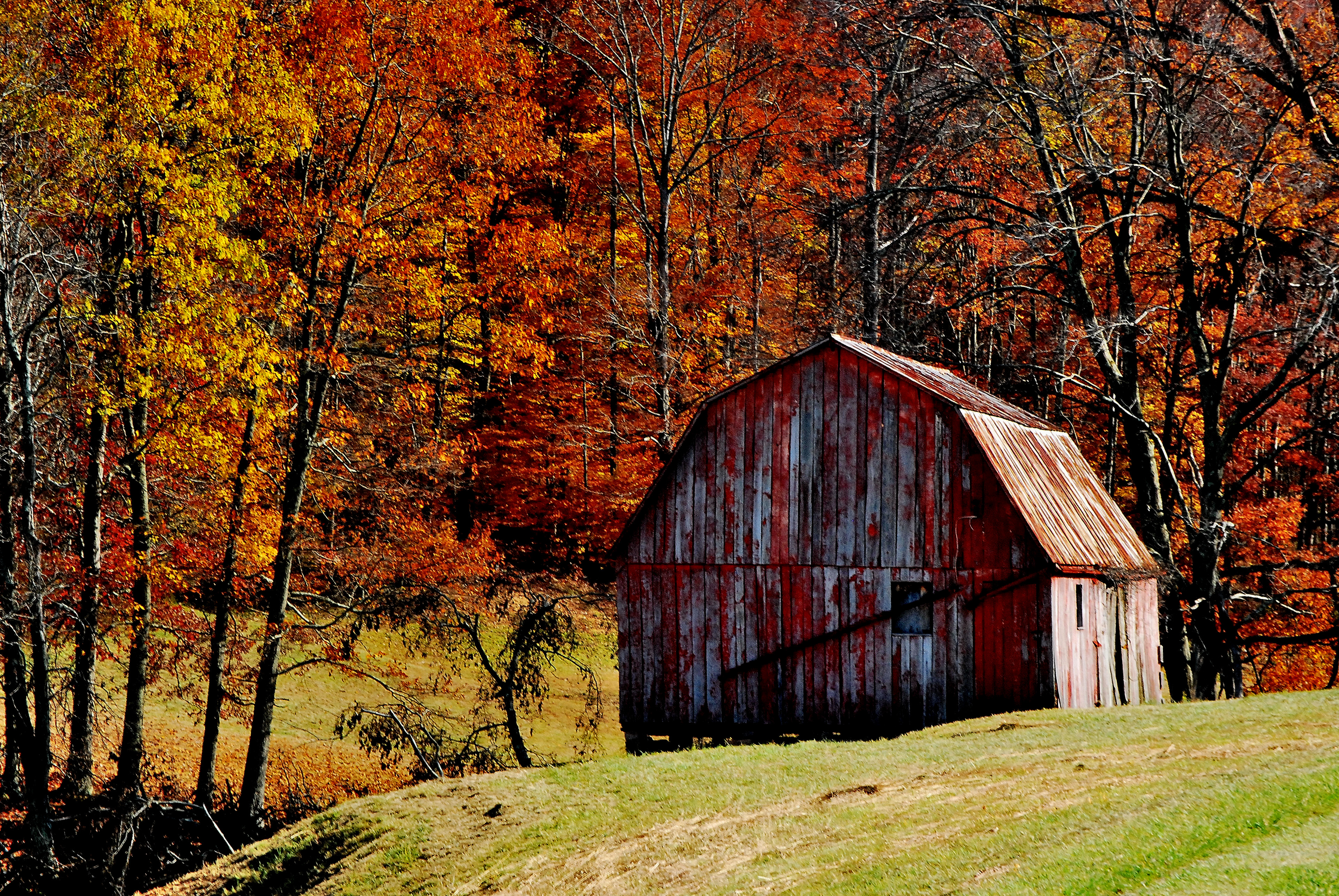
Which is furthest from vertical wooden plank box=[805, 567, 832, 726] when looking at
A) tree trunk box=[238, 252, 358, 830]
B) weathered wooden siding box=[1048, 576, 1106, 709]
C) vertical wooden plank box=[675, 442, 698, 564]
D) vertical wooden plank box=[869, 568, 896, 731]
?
tree trunk box=[238, 252, 358, 830]

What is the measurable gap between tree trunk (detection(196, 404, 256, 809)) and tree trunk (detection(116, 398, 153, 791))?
45.8 inches

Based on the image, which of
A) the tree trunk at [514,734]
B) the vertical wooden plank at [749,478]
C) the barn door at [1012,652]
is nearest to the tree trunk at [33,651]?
the tree trunk at [514,734]

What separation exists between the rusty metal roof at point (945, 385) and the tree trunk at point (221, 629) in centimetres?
1081

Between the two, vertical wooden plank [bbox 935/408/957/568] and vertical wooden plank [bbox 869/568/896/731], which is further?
vertical wooden plank [bbox 869/568/896/731]

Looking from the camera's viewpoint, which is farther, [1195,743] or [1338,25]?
[1338,25]

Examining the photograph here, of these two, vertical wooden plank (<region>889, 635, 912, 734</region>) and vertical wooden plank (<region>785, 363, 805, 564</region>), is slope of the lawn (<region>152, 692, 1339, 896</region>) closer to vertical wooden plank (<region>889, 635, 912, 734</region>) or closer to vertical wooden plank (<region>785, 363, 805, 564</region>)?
vertical wooden plank (<region>889, 635, 912, 734</region>)

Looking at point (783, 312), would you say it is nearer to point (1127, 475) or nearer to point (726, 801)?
point (1127, 475)

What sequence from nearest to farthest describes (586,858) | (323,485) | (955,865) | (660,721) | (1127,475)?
1. (955,865)
2. (586,858)
3. (660,721)
4. (323,485)
5. (1127,475)

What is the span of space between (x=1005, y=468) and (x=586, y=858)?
9277mm

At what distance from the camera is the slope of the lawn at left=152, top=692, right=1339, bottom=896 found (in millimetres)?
8414

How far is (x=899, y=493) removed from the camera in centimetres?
1839

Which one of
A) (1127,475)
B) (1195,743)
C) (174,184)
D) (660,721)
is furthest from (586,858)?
(1127,475)

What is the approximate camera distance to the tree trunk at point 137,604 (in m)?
20.3

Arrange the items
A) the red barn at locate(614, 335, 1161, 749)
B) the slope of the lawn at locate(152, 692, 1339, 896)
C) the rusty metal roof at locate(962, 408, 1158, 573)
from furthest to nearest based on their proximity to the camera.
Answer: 1. the rusty metal roof at locate(962, 408, 1158, 573)
2. the red barn at locate(614, 335, 1161, 749)
3. the slope of the lawn at locate(152, 692, 1339, 896)
